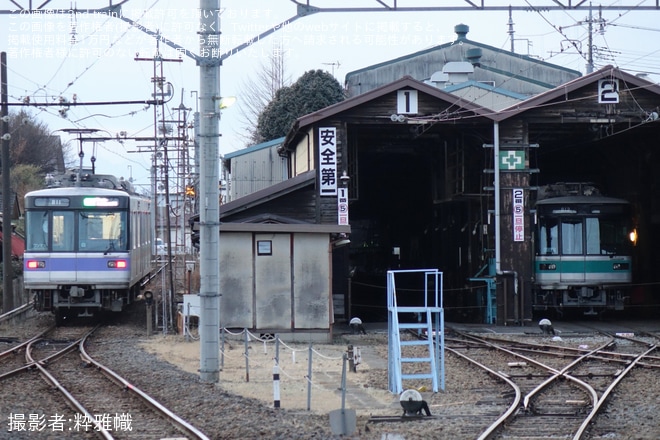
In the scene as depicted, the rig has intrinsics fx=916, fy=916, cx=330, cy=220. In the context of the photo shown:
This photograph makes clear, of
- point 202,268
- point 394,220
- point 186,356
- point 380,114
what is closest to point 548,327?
point 380,114

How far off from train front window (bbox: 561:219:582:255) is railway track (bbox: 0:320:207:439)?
13.1 meters

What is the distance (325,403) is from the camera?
1052 centimetres

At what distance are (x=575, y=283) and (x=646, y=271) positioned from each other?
4859 millimetres

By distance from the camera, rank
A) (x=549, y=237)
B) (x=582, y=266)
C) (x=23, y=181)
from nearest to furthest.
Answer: (x=582, y=266)
(x=549, y=237)
(x=23, y=181)

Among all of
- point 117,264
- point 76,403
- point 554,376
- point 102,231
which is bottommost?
point 554,376

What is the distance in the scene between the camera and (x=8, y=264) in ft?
74.8

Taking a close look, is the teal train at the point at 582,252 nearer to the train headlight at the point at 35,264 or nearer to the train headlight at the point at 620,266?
the train headlight at the point at 620,266

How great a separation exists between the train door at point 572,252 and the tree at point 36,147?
3310 cm

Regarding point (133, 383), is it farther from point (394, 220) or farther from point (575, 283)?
point (394, 220)

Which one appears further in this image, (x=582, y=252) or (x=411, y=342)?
(x=582, y=252)

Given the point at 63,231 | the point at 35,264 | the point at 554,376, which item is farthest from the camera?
the point at 63,231

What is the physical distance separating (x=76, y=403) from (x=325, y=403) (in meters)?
2.76

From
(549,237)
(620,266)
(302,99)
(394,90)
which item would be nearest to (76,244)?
(394,90)

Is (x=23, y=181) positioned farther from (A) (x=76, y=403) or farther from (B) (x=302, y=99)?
(A) (x=76, y=403)
